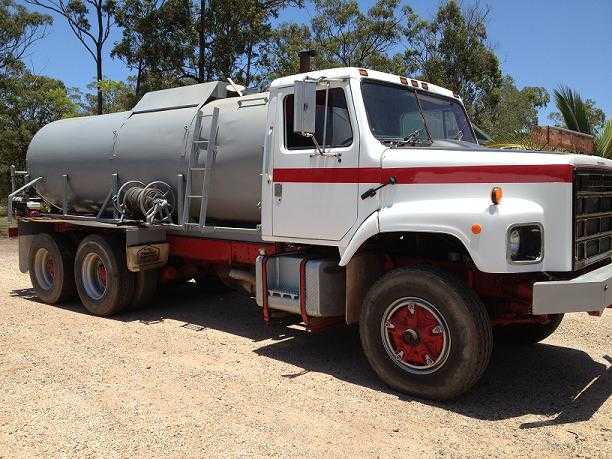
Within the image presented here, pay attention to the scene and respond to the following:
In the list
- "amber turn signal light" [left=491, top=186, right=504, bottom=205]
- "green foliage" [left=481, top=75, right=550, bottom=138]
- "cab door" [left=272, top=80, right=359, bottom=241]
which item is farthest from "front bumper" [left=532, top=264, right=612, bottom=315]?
"green foliage" [left=481, top=75, right=550, bottom=138]

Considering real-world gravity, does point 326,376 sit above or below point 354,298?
below

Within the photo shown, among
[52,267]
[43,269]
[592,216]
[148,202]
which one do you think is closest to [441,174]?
[592,216]

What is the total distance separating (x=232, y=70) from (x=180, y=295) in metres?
12.7

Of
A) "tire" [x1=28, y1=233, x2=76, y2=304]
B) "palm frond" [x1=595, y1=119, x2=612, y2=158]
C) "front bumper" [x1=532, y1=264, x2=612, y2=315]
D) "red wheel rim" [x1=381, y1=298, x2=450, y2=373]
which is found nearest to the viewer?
"front bumper" [x1=532, y1=264, x2=612, y2=315]

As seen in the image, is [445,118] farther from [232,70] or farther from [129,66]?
[129,66]

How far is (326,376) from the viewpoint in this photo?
555 cm

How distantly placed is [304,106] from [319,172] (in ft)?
2.41

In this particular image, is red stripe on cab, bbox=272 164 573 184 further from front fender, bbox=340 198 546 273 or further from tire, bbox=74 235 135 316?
tire, bbox=74 235 135 316

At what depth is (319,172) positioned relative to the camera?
5.62m

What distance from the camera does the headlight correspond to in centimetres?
442

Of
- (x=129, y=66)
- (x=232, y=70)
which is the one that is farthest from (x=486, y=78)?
(x=129, y=66)

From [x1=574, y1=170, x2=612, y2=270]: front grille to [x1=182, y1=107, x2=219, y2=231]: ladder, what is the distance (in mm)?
4057

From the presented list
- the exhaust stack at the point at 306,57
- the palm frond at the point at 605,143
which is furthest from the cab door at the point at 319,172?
the palm frond at the point at 605,143

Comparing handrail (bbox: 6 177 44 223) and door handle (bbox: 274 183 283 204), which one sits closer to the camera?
door handle (bbox: 274 183 283 204)
